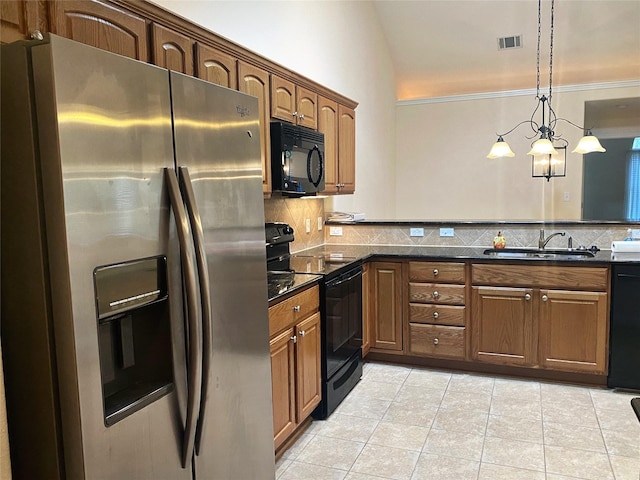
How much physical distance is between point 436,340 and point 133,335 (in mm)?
2765

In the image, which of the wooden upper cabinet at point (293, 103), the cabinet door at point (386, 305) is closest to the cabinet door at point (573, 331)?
the cabinet door at point (386, 305)

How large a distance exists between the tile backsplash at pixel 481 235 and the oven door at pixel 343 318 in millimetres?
832

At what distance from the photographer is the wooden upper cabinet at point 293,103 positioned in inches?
117

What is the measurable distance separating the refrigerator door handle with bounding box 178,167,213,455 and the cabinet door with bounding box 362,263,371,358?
2.31 m

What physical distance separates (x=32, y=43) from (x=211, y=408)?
1.17 metres

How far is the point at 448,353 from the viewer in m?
3.71

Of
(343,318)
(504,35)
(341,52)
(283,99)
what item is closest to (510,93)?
(504,35)

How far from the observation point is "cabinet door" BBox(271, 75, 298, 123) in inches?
116

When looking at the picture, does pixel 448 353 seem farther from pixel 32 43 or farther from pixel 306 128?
pixel 32 43

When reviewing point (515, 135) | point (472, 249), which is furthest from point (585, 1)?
point (472, 249)

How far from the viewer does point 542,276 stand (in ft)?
11.1

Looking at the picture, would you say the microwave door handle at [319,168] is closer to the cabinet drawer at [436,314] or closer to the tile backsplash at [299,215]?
the tile backsplash at [299,215]

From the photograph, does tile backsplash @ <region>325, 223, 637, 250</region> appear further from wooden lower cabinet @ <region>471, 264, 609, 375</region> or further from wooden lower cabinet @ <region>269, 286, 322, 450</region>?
wooden lower cabinet @ <region>269, 286, 322, 450</region>

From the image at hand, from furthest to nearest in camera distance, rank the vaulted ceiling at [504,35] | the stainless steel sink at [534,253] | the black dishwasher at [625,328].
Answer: the vaulted ceiling at [504,35], the stainless steel sink at [534,253], the black dishwasher at [625,328]
